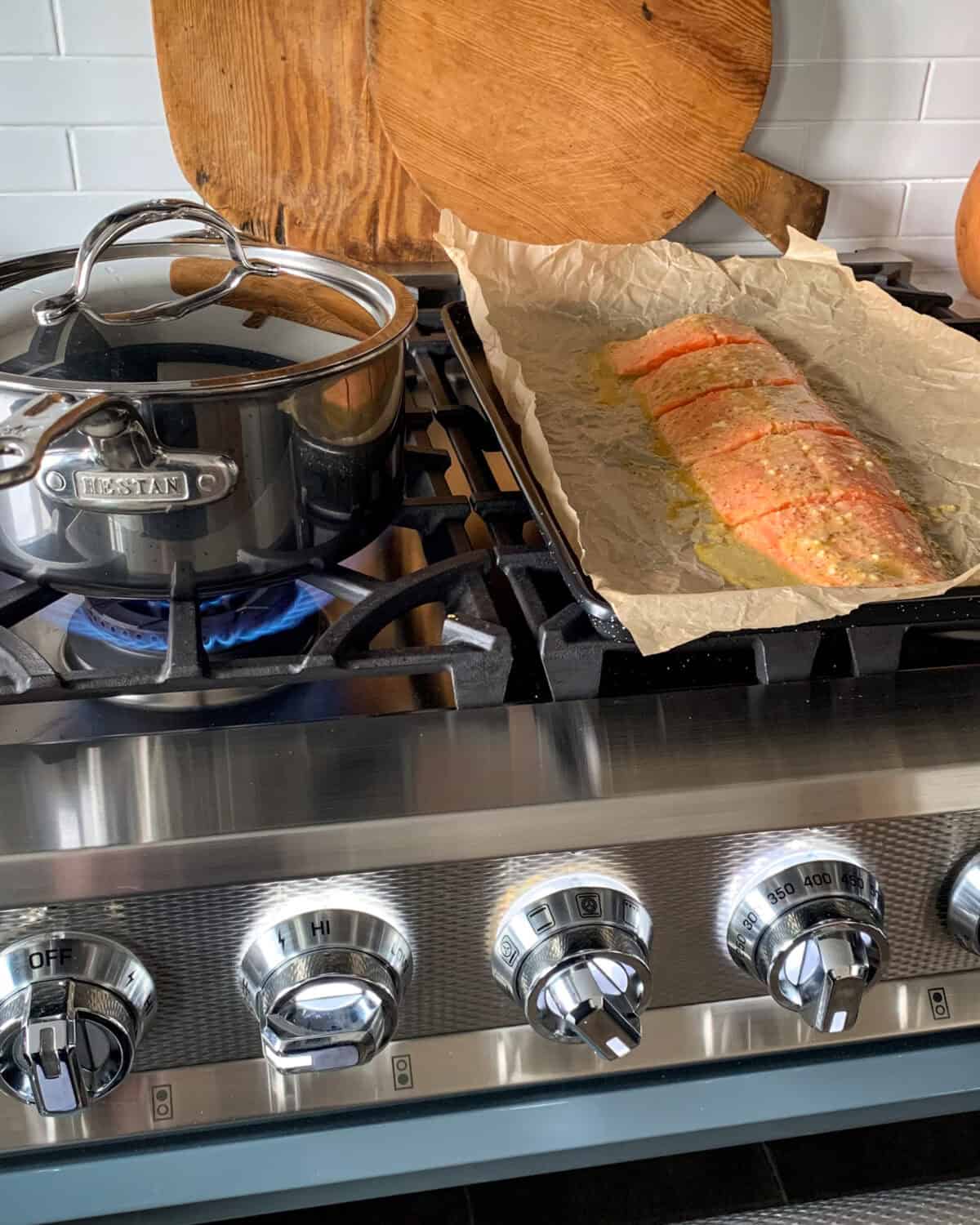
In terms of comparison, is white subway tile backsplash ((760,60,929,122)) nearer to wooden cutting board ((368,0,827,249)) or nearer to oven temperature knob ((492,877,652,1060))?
wooden cutting board ((368,0,827,249))

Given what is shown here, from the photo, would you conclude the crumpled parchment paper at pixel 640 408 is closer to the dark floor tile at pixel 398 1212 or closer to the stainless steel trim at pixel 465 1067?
the stainless steel trim at pixel 465 1067

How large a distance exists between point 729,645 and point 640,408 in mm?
337

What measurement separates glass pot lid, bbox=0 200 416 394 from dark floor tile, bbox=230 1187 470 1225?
0.49 meters

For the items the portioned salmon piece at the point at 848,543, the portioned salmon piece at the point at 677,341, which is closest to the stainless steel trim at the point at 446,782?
the portioned salmon piece at the point at 848,543

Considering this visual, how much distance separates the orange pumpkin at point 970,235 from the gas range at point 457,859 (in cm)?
67

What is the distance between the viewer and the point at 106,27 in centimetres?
94

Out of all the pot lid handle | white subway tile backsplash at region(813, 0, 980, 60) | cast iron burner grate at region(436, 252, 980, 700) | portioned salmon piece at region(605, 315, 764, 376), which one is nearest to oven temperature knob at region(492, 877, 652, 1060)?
cast iron burner grate at region(436, 252, 980, 700)

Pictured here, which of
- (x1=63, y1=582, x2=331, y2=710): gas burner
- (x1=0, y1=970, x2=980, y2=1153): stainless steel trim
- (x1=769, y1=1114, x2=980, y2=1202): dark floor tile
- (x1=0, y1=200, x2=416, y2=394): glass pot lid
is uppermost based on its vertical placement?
(x1=0, y1=200, x2=416, y2=394): glass pot lid

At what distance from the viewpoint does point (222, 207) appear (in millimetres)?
1040

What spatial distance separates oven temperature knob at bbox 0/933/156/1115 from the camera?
0.44 meters

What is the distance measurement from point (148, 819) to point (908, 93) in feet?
3.43

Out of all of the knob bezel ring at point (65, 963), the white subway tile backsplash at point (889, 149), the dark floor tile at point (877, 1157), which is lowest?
the dark floor tile at point (877, 1157)

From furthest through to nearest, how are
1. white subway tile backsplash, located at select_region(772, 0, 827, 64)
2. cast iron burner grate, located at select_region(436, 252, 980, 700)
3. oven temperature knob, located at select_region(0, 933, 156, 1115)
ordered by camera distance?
white subway tile backsplash, located at select_region(772, 0, 827, 64), cast iron burner grate, located at select_region(436, 252, 980, 700), oven temperature knob, located at select_region(0, 933, 156, 1115)

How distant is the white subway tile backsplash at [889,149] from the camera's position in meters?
1.12
